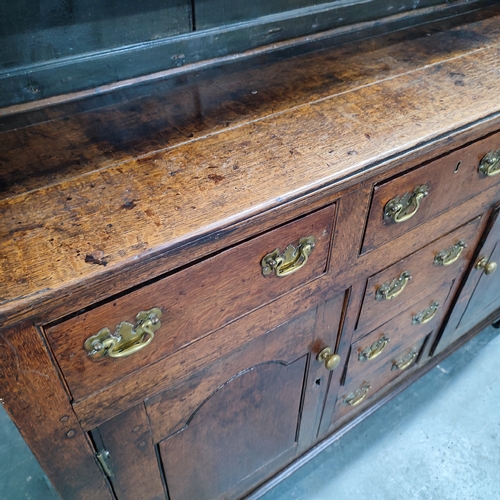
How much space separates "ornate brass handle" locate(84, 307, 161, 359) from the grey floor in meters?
0.83

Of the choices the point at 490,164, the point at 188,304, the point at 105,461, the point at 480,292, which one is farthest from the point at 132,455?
the point at 480,292

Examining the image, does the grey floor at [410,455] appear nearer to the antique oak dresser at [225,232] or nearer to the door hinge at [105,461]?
the antique oak dresser at [225,232]

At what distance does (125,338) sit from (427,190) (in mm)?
506

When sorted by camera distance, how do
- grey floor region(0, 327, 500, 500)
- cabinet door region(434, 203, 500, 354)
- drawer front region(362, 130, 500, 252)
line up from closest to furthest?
drawer front region(362, 130, 500, 252) → cabinet door region(434, 203, 500, 354) → grey floor region(0, 327, 500, 500)

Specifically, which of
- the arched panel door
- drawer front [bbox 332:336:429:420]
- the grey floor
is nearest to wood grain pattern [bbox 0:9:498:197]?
the arched panel door

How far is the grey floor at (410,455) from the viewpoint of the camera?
1166 mm

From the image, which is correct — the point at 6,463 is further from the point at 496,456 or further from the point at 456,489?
the point at 496,456

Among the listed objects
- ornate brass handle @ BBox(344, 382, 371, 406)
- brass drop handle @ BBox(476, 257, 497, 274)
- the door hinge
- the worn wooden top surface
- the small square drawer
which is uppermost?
the worn wooden top surface

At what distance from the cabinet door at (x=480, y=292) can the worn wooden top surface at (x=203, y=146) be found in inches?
15.1

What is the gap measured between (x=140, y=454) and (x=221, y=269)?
347 mm

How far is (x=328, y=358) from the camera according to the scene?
2.82 feet

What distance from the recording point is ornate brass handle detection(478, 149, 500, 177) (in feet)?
2.53

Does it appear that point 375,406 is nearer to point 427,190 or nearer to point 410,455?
point 410,455

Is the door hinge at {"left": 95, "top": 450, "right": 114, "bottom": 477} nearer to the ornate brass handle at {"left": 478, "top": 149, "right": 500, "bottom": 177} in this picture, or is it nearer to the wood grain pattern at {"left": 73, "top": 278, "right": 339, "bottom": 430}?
the wood grain pattern at {"left": 73, "top": 278, "right": 339, "bottom": 430}
